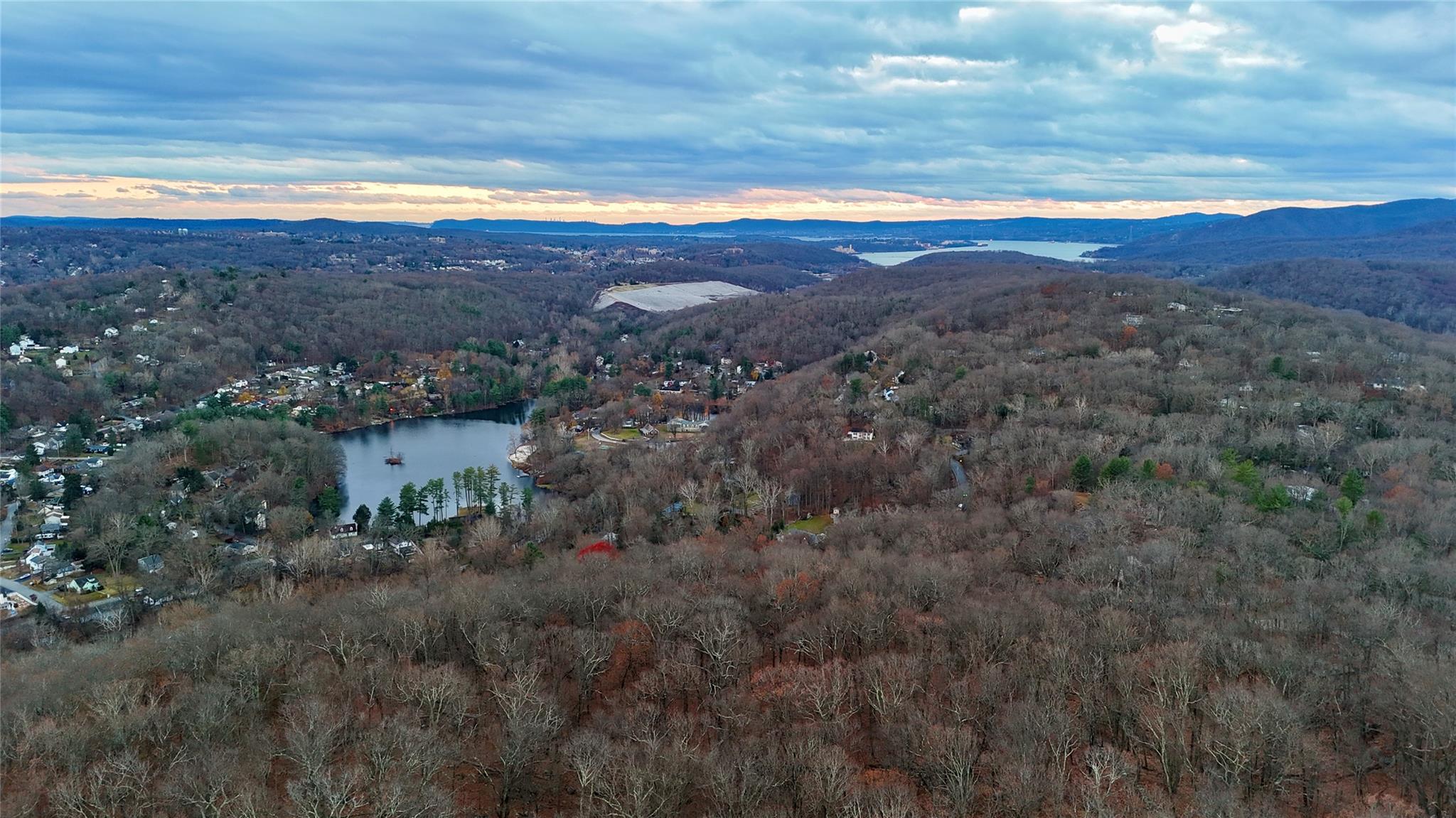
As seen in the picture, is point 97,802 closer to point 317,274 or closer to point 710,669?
point 710,669

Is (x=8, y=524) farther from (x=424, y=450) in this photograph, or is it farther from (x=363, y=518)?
(x=424, y=450)

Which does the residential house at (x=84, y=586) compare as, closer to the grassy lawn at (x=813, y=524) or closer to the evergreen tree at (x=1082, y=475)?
the grassy lawn at (x=813, y=524)

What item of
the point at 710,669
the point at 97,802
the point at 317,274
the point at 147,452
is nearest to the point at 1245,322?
the point at 710,669

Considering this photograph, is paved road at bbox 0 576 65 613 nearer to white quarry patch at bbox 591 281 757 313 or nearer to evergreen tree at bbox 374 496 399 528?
evergreen tree at bbox 374 496 399 528

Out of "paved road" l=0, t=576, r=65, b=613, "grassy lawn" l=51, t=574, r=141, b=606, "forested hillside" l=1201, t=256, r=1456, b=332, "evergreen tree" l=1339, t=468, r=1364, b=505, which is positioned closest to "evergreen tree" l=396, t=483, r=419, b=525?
"grassy lawn" l=51, t=574, r=141, b=606

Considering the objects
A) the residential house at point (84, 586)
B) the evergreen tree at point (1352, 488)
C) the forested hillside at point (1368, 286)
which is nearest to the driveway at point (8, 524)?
the residential house at point (84, 586)

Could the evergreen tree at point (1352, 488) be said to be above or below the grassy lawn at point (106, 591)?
above

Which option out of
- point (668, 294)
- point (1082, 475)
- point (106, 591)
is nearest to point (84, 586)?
point (106, 591)
